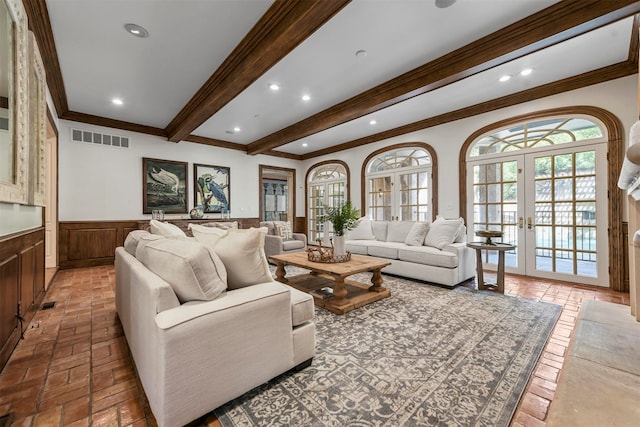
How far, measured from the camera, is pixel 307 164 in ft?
26.7

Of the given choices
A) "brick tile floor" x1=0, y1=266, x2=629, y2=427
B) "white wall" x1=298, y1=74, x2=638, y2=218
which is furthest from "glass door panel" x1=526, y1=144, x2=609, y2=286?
"brick tile floor" x1=0, y1=266, x2=629, y2=427

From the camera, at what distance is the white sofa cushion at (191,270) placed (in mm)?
1415

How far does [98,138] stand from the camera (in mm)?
5016

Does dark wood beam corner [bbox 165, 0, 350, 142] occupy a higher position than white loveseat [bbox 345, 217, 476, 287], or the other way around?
dark wood beam corner [bbox 165, 0, 350, 142]

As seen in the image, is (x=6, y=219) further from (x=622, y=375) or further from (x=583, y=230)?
(x=583, y=230)

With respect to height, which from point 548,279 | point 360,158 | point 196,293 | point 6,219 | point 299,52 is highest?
point 299,52

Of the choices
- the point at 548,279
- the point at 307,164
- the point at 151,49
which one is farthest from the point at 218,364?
the point at 307,164

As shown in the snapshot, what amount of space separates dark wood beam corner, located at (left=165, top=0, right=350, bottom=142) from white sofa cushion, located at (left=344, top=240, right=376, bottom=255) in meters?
3.04

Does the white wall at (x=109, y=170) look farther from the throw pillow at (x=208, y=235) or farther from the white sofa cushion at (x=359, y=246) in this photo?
the throw pillow at (x=208, y=235)

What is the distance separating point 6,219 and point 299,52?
9.37 feet

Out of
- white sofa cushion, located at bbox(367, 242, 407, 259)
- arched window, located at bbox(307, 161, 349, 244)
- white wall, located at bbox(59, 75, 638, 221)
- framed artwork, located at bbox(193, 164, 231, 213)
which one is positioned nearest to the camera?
white sofa cushion, located at bbox(367, 242, 407, 259)

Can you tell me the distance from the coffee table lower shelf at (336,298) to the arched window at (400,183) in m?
2.79

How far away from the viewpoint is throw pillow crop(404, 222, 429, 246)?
425cm

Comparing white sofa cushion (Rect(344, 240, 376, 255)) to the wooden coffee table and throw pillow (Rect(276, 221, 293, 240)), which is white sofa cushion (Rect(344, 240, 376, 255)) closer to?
the wooden coffee table
